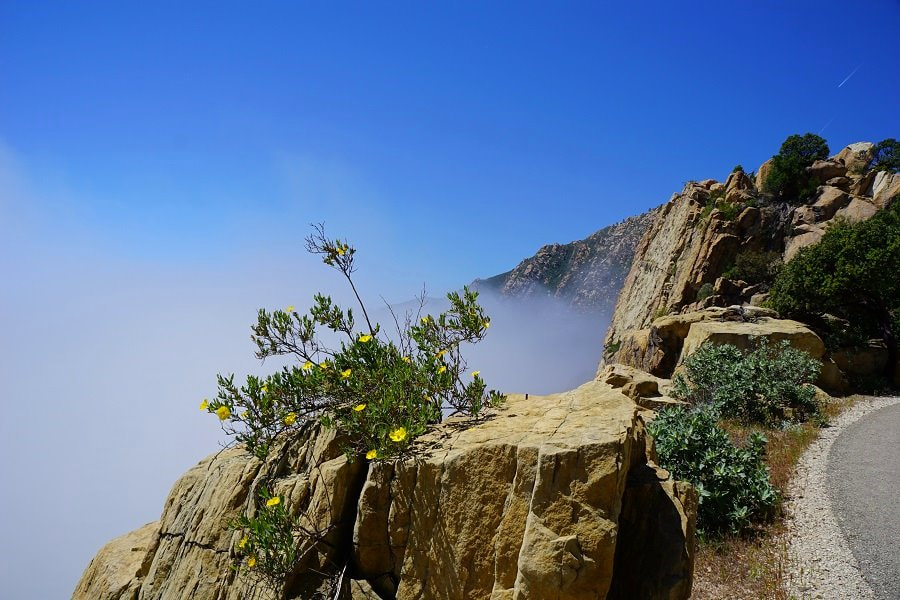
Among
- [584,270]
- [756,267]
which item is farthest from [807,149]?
[584,270]

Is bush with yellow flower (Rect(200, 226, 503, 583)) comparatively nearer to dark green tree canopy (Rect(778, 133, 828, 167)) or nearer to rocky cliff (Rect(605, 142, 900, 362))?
rocky cliff (Rect(605, 142, 900, 362))

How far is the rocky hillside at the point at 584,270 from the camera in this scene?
9838 cm

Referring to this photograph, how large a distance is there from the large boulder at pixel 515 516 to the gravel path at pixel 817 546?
4034 mm

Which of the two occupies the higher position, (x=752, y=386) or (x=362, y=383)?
(x=362, y=383)

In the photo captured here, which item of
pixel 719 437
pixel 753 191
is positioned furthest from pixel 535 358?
pixel 719 437

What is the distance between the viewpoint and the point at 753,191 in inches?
1786

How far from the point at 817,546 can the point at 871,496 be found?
106 inches

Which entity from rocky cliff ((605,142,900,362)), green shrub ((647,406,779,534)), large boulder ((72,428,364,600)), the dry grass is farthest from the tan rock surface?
rocky cliff ((605,142,900,362))

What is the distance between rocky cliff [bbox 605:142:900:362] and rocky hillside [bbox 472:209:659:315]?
40.4 m

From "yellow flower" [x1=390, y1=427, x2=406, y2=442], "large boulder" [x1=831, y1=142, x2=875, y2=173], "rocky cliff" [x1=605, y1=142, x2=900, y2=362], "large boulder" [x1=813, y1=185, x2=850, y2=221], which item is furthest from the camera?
"large boulder" [x1=831, y1=142, x2=875, y2=173]

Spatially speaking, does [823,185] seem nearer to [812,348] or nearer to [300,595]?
[812,348]

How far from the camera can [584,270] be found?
107812mm

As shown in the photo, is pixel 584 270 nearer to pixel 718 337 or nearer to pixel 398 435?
pixel 718 337

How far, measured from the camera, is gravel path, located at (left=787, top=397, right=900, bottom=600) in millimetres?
6738
